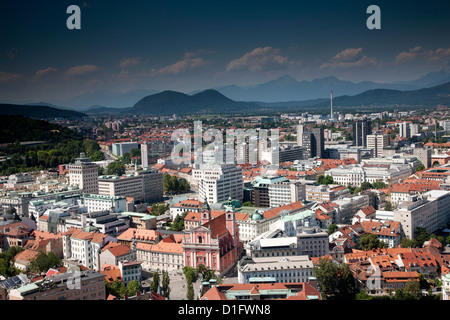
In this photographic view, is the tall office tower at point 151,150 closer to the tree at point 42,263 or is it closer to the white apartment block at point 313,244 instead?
the tree at point 42,263

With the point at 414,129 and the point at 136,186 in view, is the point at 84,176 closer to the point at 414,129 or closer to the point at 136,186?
the point at 136,186

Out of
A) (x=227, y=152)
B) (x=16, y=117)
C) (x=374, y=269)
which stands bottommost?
(x=374, y=269)

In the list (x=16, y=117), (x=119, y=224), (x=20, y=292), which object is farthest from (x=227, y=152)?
(x=20, y=292)

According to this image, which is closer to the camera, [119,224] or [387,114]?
[119,224]

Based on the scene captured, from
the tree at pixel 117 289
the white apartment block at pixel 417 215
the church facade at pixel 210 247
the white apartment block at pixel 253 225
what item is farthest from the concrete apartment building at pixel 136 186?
the white apartment block at pixel 417 215

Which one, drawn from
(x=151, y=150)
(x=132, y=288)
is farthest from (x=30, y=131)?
(x=132, y=288)

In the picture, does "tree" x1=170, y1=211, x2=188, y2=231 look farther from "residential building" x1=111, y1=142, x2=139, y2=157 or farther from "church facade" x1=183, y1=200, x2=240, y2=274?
"residential building" x1=111, y1=142, x2=139, y2=157
